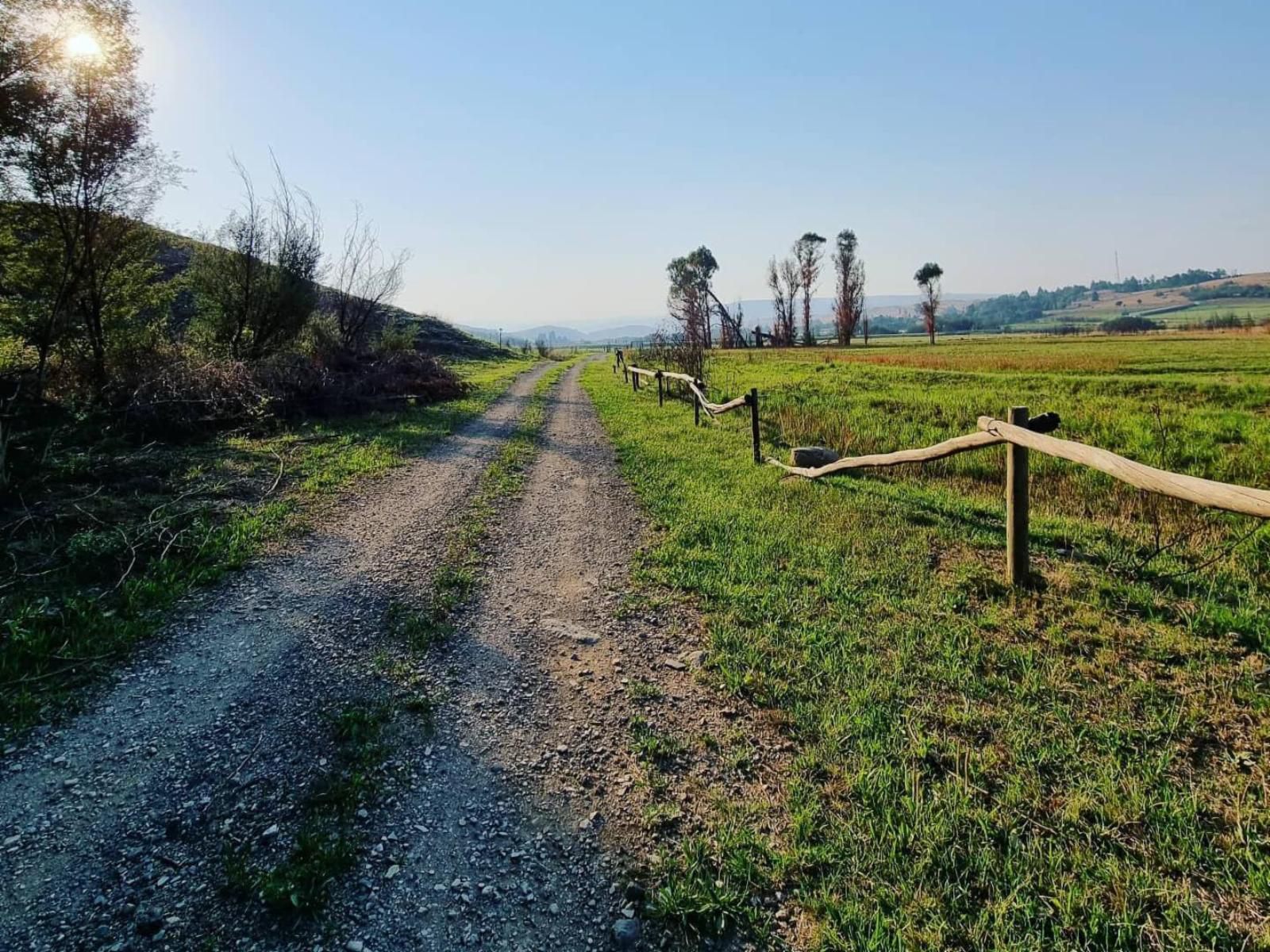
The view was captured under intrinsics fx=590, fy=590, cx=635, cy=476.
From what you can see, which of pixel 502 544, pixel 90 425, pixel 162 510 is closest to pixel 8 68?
pixel 90 425

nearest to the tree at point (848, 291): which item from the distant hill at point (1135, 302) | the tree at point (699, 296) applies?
the tree at point (699, 296)

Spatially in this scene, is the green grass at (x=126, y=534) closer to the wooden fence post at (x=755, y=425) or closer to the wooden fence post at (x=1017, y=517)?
the wooden fence post at (x=755, y=425)

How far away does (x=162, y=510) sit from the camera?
21.2 ft

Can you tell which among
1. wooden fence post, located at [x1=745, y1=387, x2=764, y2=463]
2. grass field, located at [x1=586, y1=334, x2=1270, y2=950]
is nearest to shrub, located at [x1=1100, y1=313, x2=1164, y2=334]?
wooden fence post, located at [x1=745, y1=387, x2=764, y2=463]

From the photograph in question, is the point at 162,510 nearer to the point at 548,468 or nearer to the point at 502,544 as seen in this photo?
the point at 502,544

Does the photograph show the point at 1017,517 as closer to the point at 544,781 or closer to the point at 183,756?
the point at 544,781

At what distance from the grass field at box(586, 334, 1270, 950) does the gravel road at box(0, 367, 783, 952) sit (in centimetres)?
35

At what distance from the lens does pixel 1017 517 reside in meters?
4.83

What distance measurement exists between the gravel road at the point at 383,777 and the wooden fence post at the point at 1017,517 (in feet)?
9.09

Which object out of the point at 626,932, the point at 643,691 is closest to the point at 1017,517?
the point at 643,691

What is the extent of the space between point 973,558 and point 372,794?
502cm

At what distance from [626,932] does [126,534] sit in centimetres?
605

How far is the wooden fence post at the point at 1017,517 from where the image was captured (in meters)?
4.80

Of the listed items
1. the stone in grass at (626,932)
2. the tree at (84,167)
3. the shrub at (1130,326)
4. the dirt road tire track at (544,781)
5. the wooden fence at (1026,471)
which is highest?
the shrub at (1130,326)
